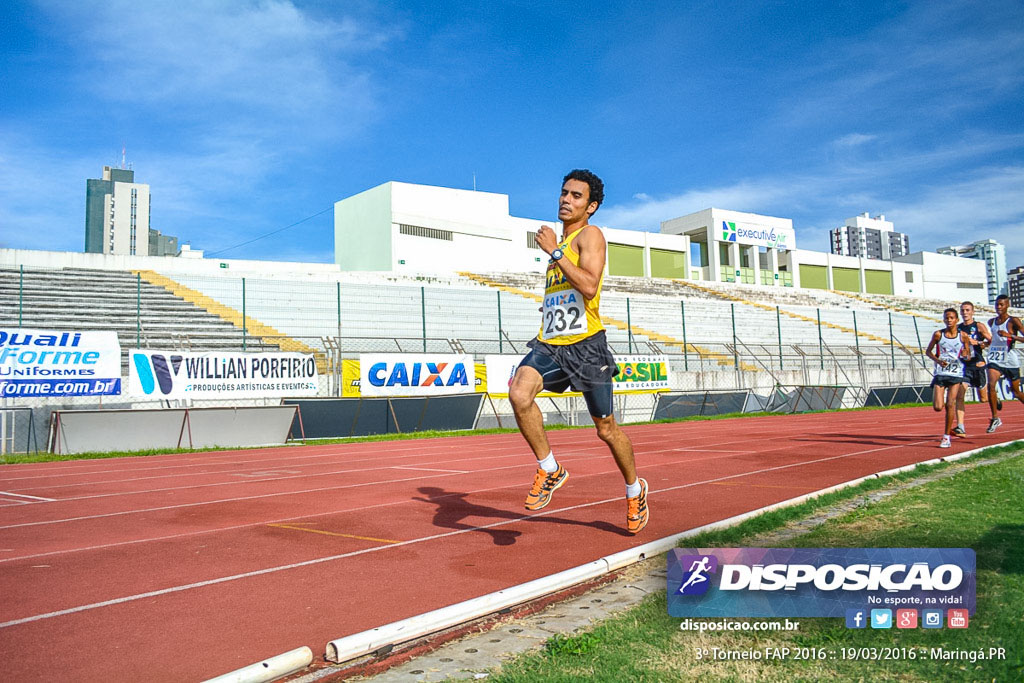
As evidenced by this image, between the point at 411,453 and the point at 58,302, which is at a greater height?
the point at 58,302

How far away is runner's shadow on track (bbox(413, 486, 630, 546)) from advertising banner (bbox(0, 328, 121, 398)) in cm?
1068

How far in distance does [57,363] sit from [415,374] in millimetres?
7794

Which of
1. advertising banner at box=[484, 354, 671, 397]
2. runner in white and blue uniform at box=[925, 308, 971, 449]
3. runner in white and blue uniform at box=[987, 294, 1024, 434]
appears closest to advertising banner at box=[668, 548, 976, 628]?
runner in white and blue uniform at box=[925, 308, 971, 449]

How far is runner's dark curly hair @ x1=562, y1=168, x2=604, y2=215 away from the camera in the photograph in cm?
495

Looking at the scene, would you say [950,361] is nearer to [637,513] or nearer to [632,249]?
[637,513]

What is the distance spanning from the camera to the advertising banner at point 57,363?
14008mm

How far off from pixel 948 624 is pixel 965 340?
9.76 metres

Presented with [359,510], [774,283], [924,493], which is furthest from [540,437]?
[774,283]

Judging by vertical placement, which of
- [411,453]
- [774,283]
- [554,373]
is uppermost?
[774,283]

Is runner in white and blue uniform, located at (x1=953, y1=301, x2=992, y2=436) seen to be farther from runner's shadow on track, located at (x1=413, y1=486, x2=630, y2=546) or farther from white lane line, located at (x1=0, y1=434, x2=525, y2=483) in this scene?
runner's shadow on track, located at (x1=413, y1=486, x2=630, y2=546)

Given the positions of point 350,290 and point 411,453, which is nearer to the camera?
point 411,453

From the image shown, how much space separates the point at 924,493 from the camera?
5883 millimetres

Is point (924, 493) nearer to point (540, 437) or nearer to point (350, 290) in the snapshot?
point (540, 437)

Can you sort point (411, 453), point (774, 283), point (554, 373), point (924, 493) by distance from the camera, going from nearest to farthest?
point (554, 373), point (924, 493), point (411, 453), point (774, 283)
